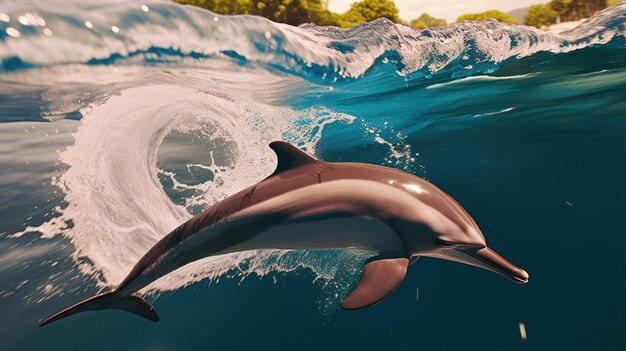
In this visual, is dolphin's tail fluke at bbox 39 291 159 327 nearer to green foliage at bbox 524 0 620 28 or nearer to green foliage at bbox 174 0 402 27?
green foliage at bbox 174 0 402 27

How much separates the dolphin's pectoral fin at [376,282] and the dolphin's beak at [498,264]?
53 cm

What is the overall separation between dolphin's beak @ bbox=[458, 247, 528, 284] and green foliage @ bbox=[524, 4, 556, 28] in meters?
11.1

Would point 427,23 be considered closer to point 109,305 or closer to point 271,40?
point 271,40

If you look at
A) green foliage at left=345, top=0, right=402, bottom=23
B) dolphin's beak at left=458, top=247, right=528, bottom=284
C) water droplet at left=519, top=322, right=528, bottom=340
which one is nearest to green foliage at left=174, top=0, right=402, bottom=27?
green foliage at left=345, top=0, right=402, bottom=23

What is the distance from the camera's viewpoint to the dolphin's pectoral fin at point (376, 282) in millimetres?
2260

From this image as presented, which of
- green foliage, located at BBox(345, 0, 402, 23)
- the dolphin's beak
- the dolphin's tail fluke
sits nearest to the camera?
the dolphin's beak

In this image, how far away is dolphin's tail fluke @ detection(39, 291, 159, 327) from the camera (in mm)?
3002

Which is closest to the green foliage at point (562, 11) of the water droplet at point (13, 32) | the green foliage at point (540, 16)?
the green foliage at point (540, 16)

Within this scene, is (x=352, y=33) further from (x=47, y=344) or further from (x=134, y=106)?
(x=47, y=344)

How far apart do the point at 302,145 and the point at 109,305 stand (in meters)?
→ 8.06

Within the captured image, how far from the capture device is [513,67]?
9086mm

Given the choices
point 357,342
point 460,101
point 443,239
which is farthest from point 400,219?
point 460,101

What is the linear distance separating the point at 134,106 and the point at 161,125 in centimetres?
68

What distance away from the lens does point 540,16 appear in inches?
444
